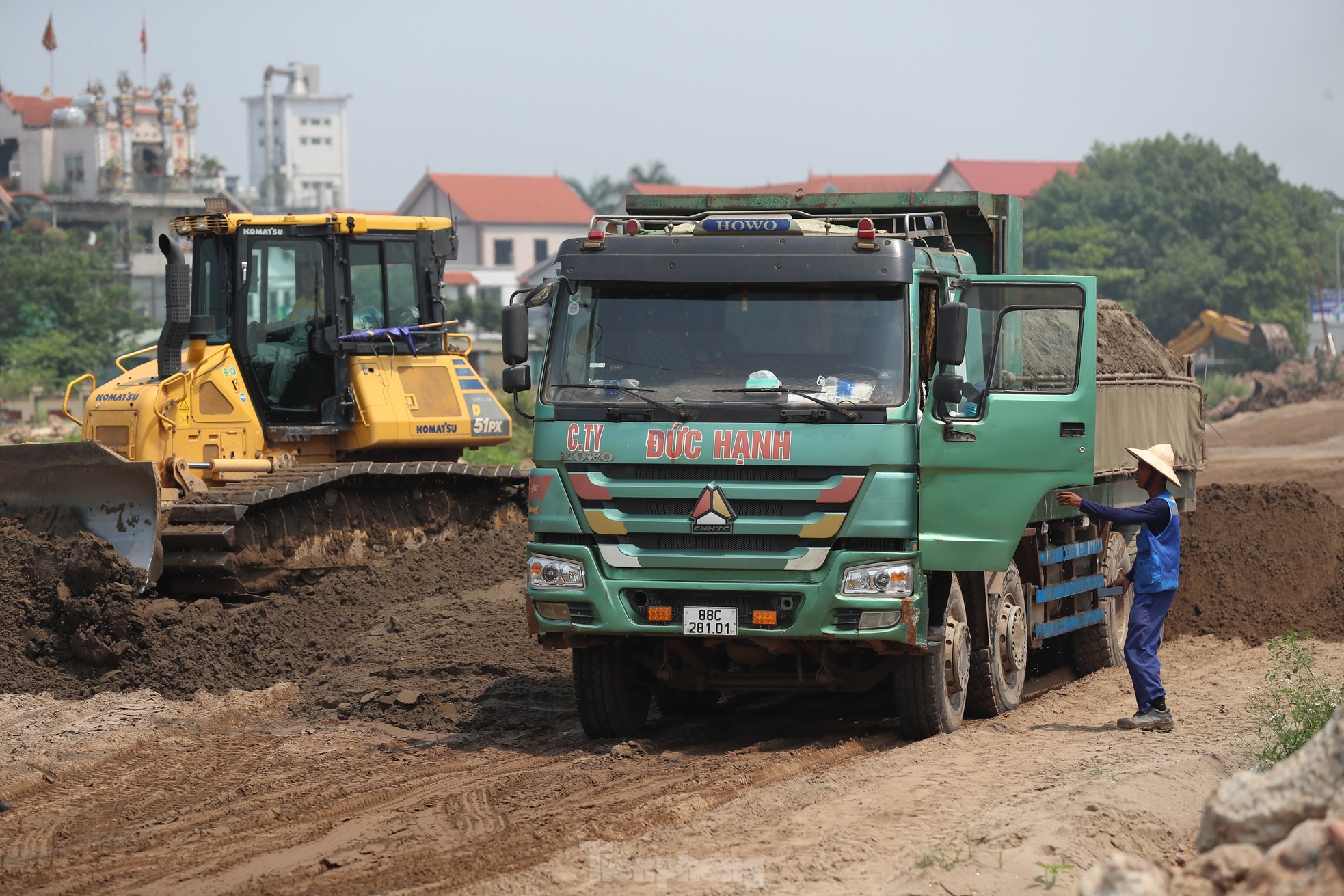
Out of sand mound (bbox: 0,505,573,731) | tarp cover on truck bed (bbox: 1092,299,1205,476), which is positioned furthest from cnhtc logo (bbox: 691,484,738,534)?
tarp cover on truck bed (bbox: 1092,299,1205,476)

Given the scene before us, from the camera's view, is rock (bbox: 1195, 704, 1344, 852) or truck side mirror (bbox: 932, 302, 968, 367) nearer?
rock (bbox: 1195, 704, 1344, 852)

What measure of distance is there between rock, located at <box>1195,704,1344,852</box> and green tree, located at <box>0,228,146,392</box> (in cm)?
5342

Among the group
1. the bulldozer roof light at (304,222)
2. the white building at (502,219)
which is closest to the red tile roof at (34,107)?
the white building at (502,219)

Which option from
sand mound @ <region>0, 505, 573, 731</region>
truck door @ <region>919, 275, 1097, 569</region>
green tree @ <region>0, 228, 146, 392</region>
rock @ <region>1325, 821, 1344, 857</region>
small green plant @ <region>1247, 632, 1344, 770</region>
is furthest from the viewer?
green tree @ <region>0, 228, 146, 392</region>

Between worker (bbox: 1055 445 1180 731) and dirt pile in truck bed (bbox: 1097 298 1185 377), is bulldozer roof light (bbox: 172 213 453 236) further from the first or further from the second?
worker (bbox: 1055 445 1180 731)

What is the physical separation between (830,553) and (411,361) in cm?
790

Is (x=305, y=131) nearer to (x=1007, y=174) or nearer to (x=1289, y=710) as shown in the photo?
(x=1007, y=174)

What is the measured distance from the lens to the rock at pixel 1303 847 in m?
5.33

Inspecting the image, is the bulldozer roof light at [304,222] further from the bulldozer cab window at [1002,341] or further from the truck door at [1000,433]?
the truck door at [1000,433]

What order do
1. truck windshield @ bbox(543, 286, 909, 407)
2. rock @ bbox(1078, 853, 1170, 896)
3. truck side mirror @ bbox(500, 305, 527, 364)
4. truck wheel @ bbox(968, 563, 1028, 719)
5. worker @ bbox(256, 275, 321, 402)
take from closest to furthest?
rock @ bbox(1078, 853, 1170, 896)
truck windshield @ bbox(543, 286, 909, 407)
truck side mirror @ bbox(500, 305, 527, 364)
truck wheel @ bbox(968, 563, 1028, 719)
worker @ bbox(256, 275, 321, 402)

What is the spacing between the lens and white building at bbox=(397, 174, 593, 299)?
317 ft

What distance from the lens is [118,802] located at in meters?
9.07

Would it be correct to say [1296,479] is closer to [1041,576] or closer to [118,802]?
[1041,576]

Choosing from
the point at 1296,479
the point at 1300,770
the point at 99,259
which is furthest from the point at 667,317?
the point at 99,259
